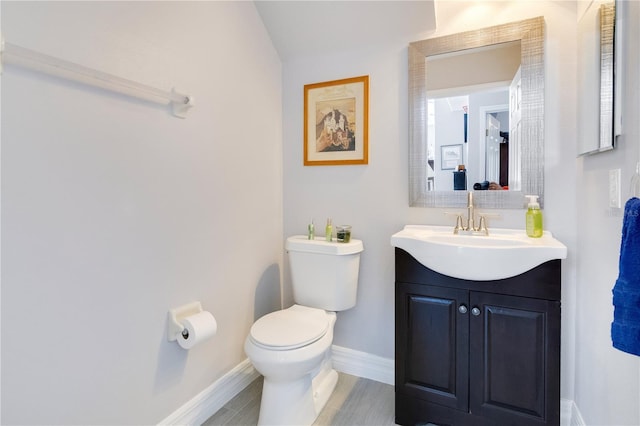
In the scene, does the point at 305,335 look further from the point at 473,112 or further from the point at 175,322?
the point at 473,112

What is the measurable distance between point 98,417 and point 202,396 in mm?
503

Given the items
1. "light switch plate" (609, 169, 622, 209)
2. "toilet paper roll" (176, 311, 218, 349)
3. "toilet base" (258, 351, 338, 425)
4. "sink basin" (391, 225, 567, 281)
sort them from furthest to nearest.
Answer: "toilet base" (258, 351, 338, 425)
"toilet paper roll" (176, 311, 218, 349)
"sink basin" (391, 225, 567, 281)
"light switch plate" (609, 169, 622, 209)

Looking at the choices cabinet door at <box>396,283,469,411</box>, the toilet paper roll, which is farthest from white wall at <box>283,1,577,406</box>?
the toilet paper roll

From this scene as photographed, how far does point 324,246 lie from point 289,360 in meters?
0.62

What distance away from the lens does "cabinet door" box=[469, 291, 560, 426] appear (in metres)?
1.36

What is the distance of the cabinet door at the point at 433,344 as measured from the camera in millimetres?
1487

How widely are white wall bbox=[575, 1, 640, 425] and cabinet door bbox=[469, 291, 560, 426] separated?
0.46ft

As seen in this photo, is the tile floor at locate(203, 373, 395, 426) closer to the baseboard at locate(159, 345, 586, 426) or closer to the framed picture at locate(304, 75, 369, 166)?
the baseboard at locate(159, 345, 586, 426)

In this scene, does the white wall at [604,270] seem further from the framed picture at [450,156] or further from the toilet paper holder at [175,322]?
the toilet paper holder at [175,322]

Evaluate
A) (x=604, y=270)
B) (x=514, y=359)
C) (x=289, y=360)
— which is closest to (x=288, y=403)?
(x=289, y=360)

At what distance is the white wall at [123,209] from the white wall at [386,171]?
340 mm

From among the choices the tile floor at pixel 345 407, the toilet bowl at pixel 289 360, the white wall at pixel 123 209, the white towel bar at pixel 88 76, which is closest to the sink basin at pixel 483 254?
the toilet bowl at pixel 289 360

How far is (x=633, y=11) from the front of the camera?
97 cm

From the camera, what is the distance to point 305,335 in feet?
5.04
